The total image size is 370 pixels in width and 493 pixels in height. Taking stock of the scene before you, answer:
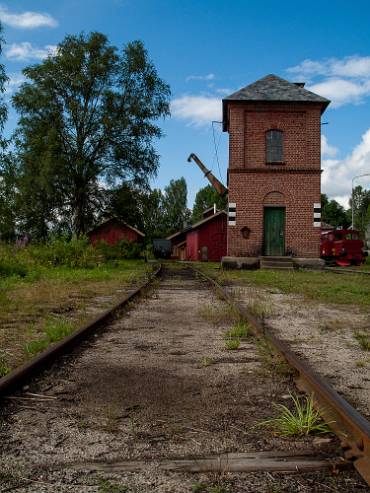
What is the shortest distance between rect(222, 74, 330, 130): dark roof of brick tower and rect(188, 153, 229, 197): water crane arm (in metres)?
6.78

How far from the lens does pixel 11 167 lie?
65.7ft

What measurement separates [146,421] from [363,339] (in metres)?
3.15

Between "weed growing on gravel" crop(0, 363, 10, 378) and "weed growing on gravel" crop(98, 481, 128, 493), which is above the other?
"weed growing on gravel" crop(0, 363, 10, 378)

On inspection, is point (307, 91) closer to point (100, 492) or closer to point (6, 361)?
point (6, 361)

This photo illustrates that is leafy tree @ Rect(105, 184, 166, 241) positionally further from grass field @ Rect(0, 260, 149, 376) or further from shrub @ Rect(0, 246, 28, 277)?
grass field @ Rect(0, 260, 149, 376)

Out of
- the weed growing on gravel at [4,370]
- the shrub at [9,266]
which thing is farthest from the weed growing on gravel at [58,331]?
the shrub at [9,266]

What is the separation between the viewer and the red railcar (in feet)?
97.9

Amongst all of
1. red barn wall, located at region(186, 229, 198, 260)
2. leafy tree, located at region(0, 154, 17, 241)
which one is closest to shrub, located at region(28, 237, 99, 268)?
leafy tree, located at region(0, 154, 17, 241)

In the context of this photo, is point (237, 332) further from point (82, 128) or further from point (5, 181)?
point (82, 128)

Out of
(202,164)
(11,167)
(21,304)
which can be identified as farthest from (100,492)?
(202,164)

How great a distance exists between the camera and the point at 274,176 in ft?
72.2

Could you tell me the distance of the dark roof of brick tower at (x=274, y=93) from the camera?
72.1 ft

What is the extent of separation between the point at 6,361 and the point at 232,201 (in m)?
18.5

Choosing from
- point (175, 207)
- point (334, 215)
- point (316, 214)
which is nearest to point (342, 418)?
point (316, 214)
